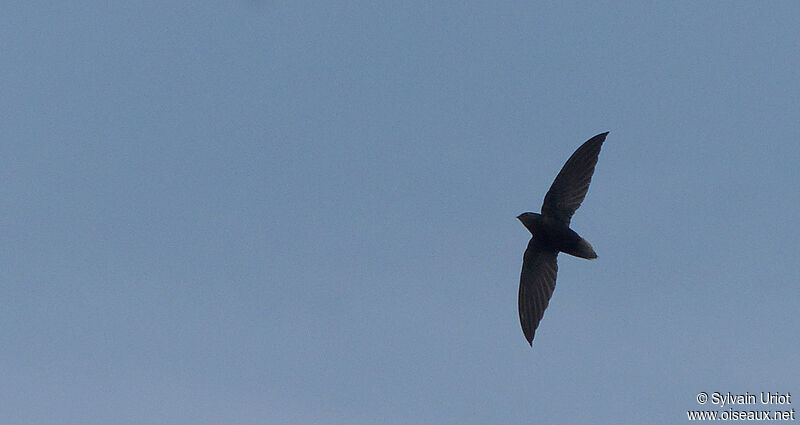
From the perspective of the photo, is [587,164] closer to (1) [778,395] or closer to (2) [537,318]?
(2) [537,318]

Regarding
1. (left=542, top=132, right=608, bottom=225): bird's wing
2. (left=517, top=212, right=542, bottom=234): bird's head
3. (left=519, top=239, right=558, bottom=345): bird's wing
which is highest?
(left=542, top=132, right=608, bottom=225): bird's wing

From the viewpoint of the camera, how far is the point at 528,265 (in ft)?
66.5

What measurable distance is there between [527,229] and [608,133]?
107 inches

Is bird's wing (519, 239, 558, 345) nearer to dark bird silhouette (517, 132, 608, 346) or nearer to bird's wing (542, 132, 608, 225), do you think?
dark bird silhouette (517, 132, 608, 346)

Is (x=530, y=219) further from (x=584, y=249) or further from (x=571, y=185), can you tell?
(x=584, y=249)

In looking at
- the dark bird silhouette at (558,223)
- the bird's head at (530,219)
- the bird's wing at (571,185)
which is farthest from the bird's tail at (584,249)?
the bird's head at (530,219)

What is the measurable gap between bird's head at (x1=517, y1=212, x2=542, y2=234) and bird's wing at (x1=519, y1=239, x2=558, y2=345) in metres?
0.52

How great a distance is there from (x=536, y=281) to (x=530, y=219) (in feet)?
4.99

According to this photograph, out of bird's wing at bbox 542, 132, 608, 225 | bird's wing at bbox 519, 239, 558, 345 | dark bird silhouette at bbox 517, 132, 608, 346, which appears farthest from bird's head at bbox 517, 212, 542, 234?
A: bird's wing at bbox 519, 239, 558, 345

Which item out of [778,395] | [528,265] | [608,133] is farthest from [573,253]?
[778,395]

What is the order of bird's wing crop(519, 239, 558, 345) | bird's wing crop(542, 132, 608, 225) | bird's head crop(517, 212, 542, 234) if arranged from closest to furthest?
bird's wing crop(542, 132, 608, 225) → bird's head crop(517, 212, 542, 234) → bird's wing crop(519, 239, 558, 345)

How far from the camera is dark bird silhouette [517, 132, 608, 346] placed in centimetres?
1944

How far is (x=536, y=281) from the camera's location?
20.2 meters

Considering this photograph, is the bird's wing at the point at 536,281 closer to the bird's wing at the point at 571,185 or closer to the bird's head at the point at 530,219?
the bird's head at the point at 530,219
